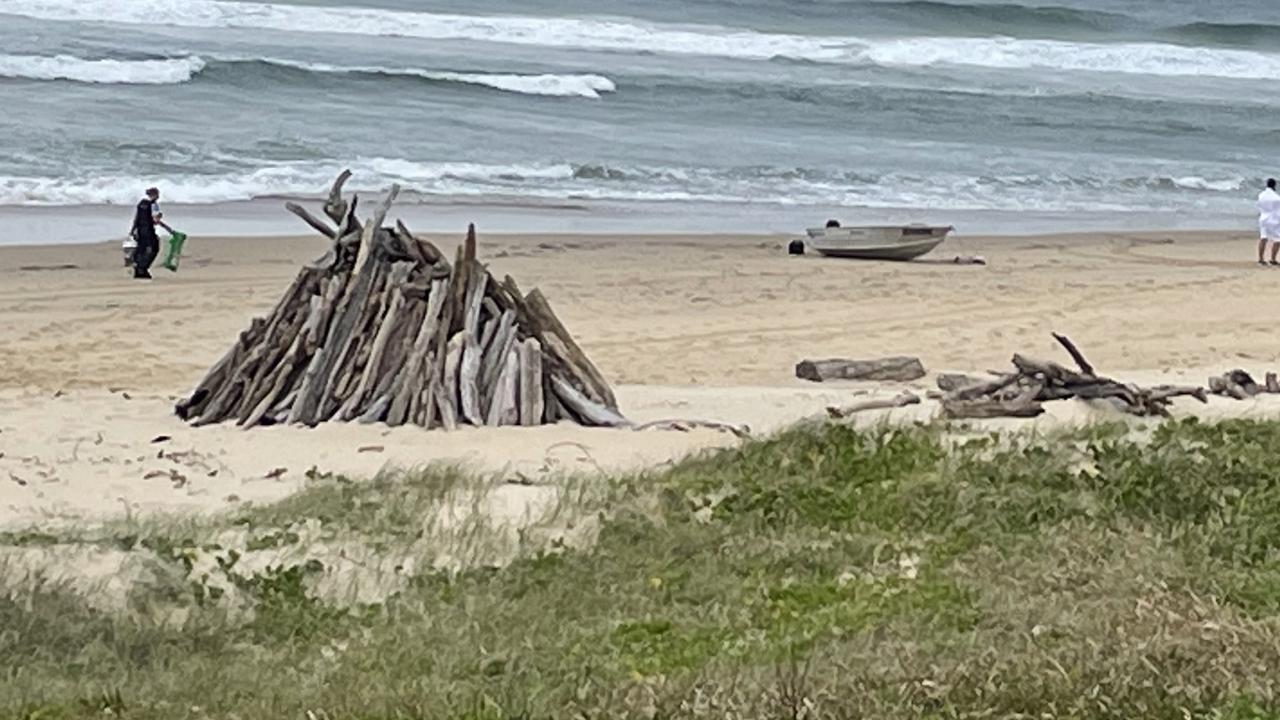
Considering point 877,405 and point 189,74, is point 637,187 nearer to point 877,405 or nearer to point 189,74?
point 189,74

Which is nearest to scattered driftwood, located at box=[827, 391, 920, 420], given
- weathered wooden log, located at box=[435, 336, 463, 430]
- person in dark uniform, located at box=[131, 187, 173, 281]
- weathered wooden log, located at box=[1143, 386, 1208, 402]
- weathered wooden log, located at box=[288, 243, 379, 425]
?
weathered wooden log, located at box=[1143, 386, 1208, 402]

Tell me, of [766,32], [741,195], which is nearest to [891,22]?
[766,32]

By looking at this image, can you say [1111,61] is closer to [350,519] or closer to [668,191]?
[668,191]

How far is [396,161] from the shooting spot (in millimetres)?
27312

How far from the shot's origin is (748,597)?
699 cm

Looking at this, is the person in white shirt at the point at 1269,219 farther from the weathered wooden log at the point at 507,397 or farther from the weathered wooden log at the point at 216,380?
the weathered wooden log at the point at 216,380

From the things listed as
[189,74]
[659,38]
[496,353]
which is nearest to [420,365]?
[496,353]

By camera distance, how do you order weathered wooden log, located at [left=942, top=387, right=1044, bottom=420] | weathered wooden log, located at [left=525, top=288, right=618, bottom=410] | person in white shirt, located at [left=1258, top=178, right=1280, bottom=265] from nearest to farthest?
weathered wooden log, located at [left=942, top=387, right=1044, bottom=420], weathered wooden log, located at [left=525, top=288, right=618, bottom=410], person in white shirt, located at [left=1258, top=178, right=1280, bottom=265]

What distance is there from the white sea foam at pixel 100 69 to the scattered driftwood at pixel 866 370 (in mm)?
21976

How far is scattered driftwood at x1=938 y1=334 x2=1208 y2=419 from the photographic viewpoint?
10.8m

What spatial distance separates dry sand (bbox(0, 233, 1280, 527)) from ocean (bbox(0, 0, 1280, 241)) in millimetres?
3030

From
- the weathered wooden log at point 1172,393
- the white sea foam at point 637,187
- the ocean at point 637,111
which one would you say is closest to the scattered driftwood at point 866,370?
the weathered wooden log at point 1172,393

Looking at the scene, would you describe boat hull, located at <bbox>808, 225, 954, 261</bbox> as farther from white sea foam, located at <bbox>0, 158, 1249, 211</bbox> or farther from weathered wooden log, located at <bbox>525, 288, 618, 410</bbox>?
weathered wooden log, located at <bbox>525, 288, 618, 410</bbox>

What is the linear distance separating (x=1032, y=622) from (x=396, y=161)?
72.0 ft
